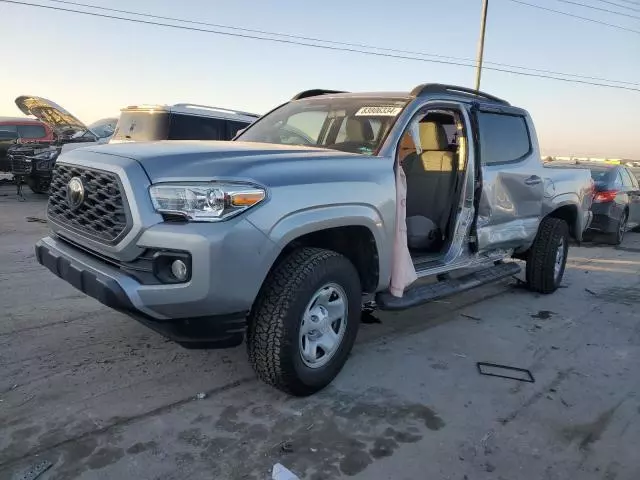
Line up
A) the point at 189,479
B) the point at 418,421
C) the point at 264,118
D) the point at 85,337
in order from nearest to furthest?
the point at 189,479
the point at 418,421
the point at 85,337
the point at 264,118

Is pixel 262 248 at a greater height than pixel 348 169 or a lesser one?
lesser

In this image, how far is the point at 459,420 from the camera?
3.11 meters

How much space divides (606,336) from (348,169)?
3.09 m

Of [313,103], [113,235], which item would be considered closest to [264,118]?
[313,103]

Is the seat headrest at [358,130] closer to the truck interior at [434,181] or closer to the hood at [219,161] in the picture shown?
the hood at [219,161]

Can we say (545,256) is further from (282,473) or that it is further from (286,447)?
(282,473)

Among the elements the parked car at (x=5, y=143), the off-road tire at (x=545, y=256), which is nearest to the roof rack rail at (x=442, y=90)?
the off-road tire at (x=545, y=256)

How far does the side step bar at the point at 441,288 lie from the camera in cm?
378

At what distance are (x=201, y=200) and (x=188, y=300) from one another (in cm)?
51

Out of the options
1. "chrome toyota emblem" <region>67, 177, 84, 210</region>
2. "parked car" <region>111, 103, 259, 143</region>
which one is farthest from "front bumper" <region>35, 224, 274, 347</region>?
"parked car" <region>111, 103, 259, 143</region>

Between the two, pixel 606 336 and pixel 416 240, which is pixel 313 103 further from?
pixel 606 336

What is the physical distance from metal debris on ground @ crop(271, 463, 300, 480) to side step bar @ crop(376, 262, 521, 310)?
149cm

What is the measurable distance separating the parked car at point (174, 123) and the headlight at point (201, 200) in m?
6.57

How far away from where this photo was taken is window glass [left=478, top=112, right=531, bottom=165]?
4.84 m
